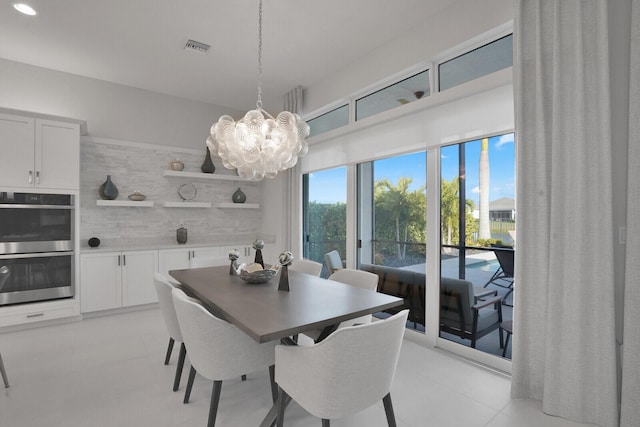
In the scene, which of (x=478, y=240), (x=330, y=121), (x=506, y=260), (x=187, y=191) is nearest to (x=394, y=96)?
(x=330, y=121)

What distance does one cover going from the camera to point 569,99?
1.98 m

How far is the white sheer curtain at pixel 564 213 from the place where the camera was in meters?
1.84

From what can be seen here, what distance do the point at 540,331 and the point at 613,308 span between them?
454mm

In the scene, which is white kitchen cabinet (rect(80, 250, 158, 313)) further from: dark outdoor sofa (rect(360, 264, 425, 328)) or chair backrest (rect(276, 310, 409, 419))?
chair backrest (rect(276, 310, 409, 419))

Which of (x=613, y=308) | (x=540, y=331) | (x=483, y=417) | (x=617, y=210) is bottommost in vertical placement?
(x=483, y=417)

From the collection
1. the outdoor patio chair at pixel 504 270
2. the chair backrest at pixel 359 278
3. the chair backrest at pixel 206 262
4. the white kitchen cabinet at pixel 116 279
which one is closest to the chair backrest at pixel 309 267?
the chair backrest at pixel 359 278

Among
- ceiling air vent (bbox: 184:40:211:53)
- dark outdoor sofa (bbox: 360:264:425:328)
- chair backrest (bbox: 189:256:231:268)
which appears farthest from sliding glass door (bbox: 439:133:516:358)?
ceiling air vent (bbox: 184:40:211:53)

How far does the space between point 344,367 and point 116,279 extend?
390 centimetres

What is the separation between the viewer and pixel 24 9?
287 centimetres

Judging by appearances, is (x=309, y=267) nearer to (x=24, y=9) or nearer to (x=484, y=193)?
(x=484, y=193)

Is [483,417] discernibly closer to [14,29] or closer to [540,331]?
[540,331]

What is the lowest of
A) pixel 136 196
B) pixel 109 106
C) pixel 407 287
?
pixel 407 287

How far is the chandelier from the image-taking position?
7.87ft

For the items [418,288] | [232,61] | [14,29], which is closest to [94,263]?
[14,29]
